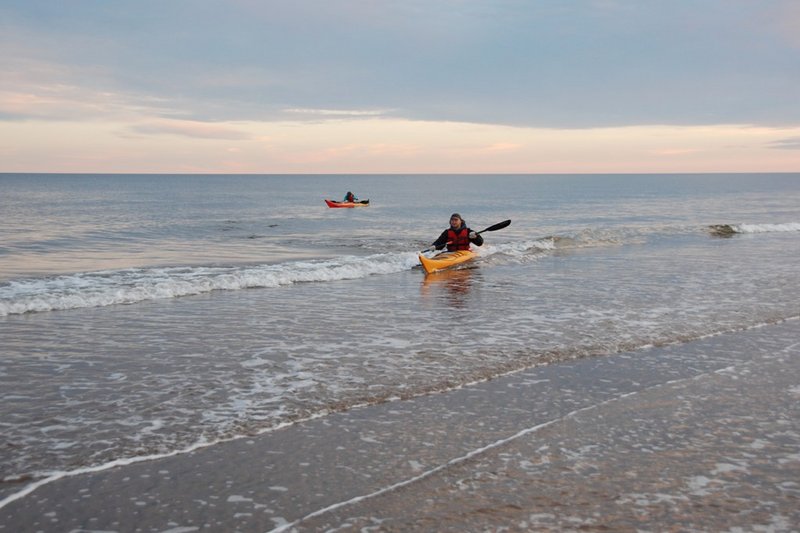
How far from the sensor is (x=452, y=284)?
57.5ft

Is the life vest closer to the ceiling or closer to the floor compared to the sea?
closer to the ceiling

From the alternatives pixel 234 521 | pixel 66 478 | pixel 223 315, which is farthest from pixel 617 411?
pixel 223 315

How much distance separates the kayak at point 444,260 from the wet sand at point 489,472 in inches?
467

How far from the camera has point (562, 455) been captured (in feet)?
19.0

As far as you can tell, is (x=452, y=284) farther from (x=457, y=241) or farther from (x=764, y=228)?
(x=764, y=228)

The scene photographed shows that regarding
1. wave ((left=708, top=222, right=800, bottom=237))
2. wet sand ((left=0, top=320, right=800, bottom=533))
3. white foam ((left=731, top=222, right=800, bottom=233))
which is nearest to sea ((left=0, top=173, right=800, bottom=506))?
wet sand ((left=0, top=320, right=800, bottom=533))

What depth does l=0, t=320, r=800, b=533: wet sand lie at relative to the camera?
183 inches

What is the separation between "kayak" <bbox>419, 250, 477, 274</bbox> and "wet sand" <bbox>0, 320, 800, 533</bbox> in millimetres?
11867

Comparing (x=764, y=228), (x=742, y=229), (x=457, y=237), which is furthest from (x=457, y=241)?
(x=764, y=228)

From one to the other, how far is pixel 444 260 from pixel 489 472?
15154 mm

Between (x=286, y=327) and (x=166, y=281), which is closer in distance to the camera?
(x=286, y=327)

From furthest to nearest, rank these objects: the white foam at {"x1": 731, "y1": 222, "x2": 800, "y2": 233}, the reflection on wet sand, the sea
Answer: the white foam at {"x1": 731, "y1": 222, "x2": 800, "y2": 233}
the reflection on wet sand
the sea

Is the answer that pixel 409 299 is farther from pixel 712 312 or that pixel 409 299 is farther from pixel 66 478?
pixel 66 478

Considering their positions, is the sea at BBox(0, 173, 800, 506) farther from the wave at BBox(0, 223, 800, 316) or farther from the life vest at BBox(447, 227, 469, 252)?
the life vest at BBox(447, 227, 469, 252)
